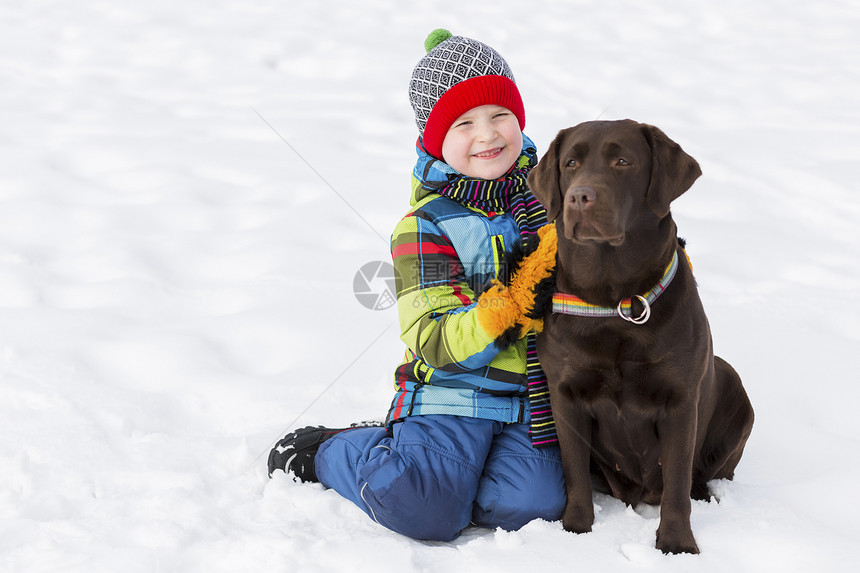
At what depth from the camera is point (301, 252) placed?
4273 mm

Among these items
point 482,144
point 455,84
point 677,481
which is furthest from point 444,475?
point 455,84

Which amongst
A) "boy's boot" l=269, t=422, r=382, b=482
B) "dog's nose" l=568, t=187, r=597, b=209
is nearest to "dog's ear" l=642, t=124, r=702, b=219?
"dog's nose" l=568, t=187, r=597, b=209

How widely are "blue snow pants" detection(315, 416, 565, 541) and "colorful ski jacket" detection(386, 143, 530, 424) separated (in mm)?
66

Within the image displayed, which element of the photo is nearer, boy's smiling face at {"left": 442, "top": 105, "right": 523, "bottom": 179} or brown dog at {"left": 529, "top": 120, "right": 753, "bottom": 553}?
brown dog at {"left": 529, "top": 120, "right": 753, "bottom": 553}

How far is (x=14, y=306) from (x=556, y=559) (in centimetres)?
289

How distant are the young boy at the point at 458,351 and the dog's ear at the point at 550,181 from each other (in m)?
0.25

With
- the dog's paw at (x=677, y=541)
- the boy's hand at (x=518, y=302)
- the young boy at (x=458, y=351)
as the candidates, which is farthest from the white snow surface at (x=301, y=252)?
the boy's hand at (x=518, y=302)

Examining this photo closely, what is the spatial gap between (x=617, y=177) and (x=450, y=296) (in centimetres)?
68

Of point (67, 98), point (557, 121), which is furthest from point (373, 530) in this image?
point (67, 98)

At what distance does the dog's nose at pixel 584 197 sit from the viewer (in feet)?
6.15

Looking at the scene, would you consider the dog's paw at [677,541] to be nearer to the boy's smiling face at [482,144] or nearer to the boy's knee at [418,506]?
the boy's knee at [418,506]

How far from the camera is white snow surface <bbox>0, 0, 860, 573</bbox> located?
2.12 metres

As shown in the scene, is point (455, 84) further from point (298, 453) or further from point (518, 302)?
point (298, 453)

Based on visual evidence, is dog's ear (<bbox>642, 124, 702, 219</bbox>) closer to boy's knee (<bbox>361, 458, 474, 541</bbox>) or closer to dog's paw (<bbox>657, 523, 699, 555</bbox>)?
dog's paw (<bbox>657, 523, 699, 555</bbox>)
